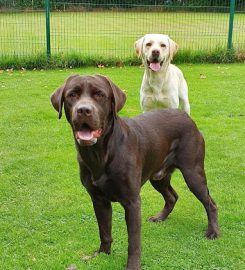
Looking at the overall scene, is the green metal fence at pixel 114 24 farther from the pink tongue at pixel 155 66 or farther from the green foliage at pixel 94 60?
the pink tongue at pixel 155 66

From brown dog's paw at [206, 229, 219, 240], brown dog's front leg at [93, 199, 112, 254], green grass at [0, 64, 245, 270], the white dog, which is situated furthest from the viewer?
the white dog

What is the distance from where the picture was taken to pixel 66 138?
23.8 feet

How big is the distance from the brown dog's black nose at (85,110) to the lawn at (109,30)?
10844mm

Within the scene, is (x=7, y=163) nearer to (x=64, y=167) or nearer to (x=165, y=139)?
(x=64, y=167)

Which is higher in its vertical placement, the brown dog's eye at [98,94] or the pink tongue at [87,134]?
the brown dog's eye at [98,94]

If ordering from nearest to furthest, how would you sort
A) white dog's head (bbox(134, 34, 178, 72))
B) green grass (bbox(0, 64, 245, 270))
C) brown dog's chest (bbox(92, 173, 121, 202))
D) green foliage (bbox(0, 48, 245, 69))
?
brown dog's chest (bbox(92, 173, 121, 202))
green grass (bbox(0, 64, 245, 270))
white dog's head (bbox(134, 34, 178, 72))
green foliage (bbox(0, 48, 245, 69))

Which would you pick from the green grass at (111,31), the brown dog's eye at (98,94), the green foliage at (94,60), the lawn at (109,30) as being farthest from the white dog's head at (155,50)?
the lawn at (109,30)

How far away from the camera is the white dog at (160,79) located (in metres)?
6.54

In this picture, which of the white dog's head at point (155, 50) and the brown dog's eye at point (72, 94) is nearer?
the brown dog's eye at point (72, 94)

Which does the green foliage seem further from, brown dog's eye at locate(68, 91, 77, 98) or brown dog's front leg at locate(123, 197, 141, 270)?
brown dog's eye at locate(68, 91, 77, 98)

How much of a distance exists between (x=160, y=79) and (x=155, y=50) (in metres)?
0.41

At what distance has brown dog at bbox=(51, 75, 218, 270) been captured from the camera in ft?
10.9

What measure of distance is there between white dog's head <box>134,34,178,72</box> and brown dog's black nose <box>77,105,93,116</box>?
3528 mm

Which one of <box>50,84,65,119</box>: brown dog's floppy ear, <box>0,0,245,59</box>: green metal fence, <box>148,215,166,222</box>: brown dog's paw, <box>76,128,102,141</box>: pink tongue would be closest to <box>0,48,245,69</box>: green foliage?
<box>0,0,245,59</box>: green metal fence
